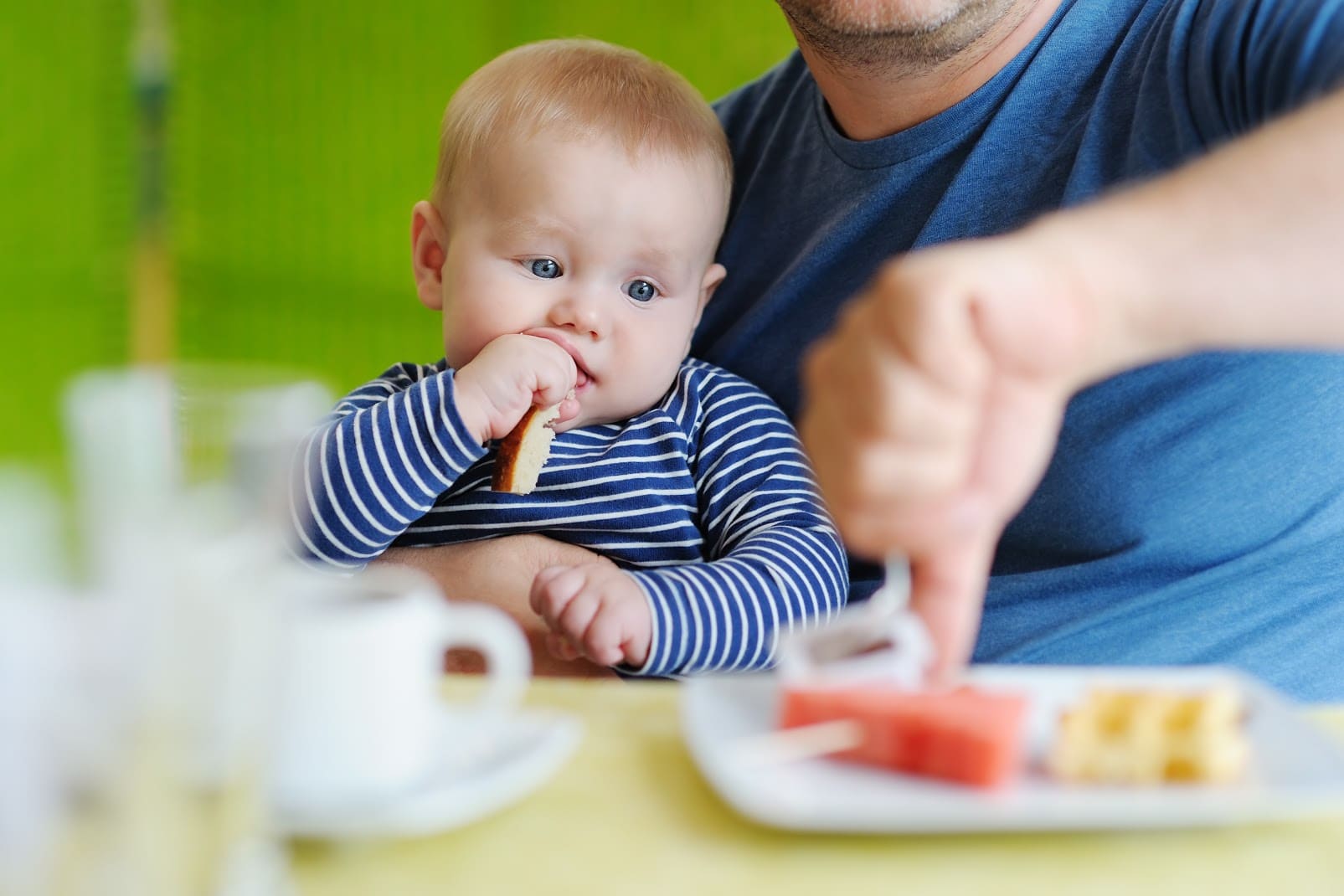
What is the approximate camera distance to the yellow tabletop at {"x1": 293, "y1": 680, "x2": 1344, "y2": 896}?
0.56 metres

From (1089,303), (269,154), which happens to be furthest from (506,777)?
(269,154)

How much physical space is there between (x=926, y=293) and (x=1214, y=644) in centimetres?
69

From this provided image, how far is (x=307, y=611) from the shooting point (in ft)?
1.91

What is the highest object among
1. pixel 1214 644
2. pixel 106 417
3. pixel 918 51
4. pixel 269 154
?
pixel 269 154

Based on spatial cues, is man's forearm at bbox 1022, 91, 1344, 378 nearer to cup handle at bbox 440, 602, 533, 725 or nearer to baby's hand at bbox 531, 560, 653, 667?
cup handle at bbox 440, 602, 533, 725

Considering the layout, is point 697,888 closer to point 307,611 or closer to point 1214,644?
point 307,611

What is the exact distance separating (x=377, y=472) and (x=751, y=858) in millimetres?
642

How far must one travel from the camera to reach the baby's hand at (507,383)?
1.14m

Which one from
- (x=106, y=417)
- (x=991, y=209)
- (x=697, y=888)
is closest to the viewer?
(x=106, y=417)

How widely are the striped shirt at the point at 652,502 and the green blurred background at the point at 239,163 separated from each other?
2.19 metres

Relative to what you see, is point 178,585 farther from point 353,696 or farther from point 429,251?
point 429,251

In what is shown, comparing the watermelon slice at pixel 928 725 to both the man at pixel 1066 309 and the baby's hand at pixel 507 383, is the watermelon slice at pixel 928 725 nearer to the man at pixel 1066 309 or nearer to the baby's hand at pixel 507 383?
the man at pixel 1066 309

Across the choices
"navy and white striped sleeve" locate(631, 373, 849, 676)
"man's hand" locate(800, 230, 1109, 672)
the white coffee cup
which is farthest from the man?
the white coffee cup

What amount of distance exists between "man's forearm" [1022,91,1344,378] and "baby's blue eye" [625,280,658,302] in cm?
67
